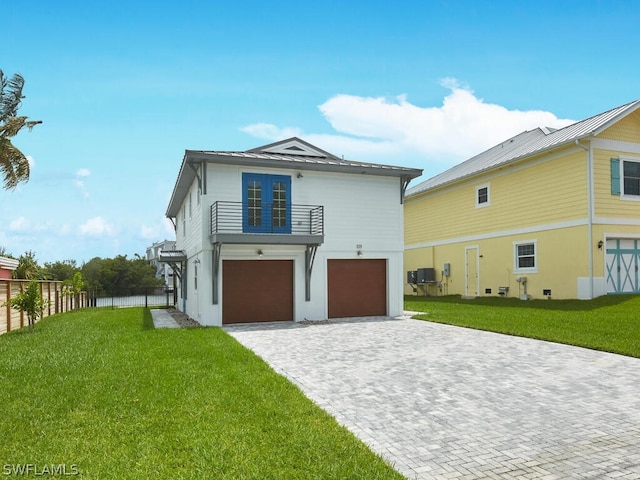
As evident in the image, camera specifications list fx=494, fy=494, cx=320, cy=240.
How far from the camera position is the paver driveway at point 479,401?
4.52m

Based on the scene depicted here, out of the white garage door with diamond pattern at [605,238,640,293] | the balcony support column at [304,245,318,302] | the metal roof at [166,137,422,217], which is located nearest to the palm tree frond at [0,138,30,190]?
the metal roof at [166,137,422,217]

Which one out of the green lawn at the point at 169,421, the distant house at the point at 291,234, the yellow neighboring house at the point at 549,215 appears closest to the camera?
the green lawn at the point at 169,421

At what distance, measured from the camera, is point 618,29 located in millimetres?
12984

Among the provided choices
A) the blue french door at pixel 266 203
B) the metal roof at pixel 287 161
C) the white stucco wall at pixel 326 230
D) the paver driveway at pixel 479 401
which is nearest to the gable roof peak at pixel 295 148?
the metal roof at pixel 287 161

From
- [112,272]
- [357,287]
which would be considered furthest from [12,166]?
[112,272]

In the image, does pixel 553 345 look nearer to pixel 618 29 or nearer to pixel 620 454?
pixel 620 454

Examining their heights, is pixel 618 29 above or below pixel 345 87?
above

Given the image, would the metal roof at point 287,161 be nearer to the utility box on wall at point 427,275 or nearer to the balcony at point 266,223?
the balcony at point 266,223

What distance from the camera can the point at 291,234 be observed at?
51.8 feet

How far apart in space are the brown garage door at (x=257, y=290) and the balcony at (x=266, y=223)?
1122 millimetres

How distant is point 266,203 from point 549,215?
11823 mm

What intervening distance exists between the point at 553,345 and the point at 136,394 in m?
8.52

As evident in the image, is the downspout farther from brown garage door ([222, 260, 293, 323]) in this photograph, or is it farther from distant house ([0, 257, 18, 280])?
distant house ([0, 257, 18, 280])

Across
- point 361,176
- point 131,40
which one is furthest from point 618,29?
point 131,40
